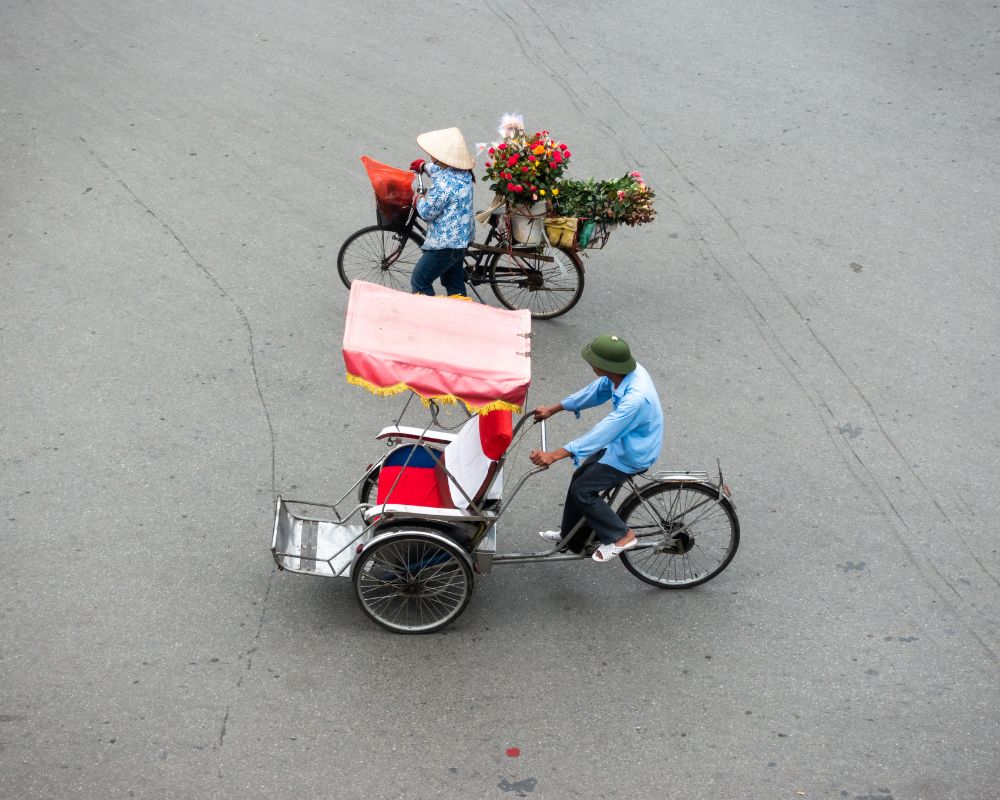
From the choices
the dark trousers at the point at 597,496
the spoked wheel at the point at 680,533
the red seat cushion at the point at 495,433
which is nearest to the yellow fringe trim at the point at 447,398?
the red seat cushion at the point at 495,433

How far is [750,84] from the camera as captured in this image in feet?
35.7

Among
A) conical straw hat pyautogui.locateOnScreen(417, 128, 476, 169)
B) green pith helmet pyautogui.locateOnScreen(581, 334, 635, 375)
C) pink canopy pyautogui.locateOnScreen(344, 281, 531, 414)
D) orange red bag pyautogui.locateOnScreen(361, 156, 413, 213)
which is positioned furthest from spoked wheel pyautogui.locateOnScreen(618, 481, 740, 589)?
orange red bag pyautogui.locateOnScreen(361, 156, 413, 213)

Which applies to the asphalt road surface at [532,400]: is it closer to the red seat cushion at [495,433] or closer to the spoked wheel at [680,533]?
the spoked wheel at [680,533]

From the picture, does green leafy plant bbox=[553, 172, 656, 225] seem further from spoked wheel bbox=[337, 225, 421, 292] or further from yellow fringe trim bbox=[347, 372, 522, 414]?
yellow fringe trim bbox=[347, 372, 522, 414]

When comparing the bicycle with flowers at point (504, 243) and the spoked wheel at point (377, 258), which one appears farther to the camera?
the spoked wheel at point (377, 258)

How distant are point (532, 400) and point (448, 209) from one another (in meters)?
1.46

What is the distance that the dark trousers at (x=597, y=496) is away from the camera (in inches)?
201

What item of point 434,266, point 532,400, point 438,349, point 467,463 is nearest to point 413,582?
point 467,463

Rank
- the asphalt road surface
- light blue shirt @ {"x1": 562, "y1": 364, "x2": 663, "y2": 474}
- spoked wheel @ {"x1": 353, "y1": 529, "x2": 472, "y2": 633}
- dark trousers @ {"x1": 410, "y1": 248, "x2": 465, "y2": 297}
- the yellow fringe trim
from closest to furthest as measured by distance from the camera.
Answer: the yellow fringe trim → the asphalt road surface → light blue shirt @ {"x1": 562, "y1": 364, "x2": 663, "y2": 474} → spoked wheel @ {"x1": 353, "y1": 529, "x2": 472, "y2": 633} → dark trousers @ {"x1": 410, "y1": 248, "x2": 465, "y2": 297}

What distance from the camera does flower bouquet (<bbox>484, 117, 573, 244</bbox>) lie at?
6.83 m

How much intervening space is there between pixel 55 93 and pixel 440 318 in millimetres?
7070

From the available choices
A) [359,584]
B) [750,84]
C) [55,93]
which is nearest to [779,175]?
[750,84]

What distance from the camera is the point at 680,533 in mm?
5426

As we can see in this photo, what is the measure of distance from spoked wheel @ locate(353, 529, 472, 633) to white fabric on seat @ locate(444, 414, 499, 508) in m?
0.30
